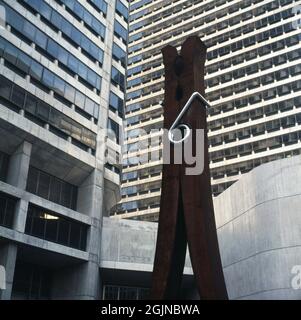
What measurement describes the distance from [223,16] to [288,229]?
50983 mm

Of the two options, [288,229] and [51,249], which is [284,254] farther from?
[51,249]

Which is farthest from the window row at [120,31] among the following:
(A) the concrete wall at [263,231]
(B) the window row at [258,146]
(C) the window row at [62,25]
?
(B) the window row at [258,146]

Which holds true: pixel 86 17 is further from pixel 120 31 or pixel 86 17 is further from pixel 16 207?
pixel 16 207

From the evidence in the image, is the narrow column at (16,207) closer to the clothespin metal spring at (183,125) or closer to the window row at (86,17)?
the window row at (86,17)

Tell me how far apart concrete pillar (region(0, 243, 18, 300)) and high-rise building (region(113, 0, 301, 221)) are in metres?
36.0

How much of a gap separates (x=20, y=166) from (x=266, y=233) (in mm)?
15630

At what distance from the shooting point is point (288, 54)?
59.4 meters

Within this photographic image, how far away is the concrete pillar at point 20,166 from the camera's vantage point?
28.5 meters

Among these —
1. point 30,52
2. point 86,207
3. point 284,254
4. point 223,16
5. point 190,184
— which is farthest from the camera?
point 223,16

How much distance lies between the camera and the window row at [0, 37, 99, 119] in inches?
1149

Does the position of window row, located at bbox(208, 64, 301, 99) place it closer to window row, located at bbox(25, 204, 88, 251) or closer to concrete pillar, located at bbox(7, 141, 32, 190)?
window row, located at bbox(25, 204, 88, 251)

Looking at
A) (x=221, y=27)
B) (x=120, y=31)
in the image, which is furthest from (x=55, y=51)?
(x=221, y=27)
